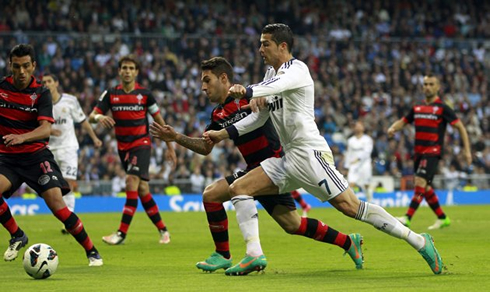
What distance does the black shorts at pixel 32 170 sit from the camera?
943 cm

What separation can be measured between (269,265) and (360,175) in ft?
47.6

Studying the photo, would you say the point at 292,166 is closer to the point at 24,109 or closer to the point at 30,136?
the point at 30,136

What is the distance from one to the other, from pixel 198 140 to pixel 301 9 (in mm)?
26998

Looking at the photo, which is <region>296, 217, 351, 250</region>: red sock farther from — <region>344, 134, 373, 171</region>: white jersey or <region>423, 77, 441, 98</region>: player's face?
<region>344, 134, 373, 171</region>: white jersey

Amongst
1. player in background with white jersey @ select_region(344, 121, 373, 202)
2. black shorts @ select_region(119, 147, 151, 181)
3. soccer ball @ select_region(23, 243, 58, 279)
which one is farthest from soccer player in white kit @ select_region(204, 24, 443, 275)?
player in background with white jersey @ select_region(344, 121, 373, 202)

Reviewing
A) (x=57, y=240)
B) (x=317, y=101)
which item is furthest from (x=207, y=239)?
(x=317, y=101)

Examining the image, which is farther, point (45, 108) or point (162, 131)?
point (45, 108)

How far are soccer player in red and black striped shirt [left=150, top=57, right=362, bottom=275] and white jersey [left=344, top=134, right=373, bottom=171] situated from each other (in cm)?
1469

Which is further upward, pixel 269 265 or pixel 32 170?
pixel 32 170

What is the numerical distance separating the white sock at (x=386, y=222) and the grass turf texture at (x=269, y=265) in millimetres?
347

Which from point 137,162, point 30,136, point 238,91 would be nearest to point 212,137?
point 238,91

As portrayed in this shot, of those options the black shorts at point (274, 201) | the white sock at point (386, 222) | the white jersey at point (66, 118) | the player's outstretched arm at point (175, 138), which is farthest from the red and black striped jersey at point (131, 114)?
the white sock at point (386, 222)

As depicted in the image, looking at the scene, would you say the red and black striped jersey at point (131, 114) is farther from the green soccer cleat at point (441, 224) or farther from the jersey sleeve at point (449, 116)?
the green soccer cleat at point (441, 224)

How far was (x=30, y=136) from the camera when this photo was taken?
9117 millimetres
